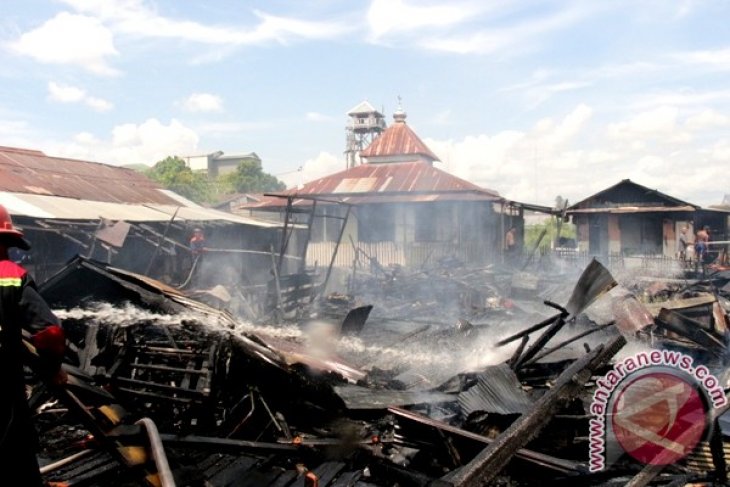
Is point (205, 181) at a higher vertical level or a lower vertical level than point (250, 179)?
lower

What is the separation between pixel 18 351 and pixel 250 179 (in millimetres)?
53843

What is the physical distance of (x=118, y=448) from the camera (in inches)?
146

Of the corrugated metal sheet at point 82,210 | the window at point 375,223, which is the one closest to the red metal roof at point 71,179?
the corrugated metal sheet at point 82,210

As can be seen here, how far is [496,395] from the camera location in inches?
206

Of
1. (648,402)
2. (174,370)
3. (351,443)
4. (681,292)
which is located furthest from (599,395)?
(681,292)

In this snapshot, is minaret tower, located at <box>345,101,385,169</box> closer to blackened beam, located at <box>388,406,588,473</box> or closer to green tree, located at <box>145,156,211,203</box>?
green tree, located at <box>145,156,211,203</box>

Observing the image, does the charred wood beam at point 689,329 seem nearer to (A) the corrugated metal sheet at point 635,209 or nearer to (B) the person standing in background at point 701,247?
(B) the person standing in background at point 701,247

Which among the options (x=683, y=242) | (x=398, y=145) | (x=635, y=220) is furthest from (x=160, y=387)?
(x=398, y=145)

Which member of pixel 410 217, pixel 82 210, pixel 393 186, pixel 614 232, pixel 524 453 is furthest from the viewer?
pixel 614 232

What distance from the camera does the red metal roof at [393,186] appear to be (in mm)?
21375

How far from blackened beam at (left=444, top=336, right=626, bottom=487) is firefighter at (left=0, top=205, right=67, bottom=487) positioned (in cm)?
250

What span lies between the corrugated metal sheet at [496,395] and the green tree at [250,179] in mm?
49459

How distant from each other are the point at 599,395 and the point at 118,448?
4.25 metres

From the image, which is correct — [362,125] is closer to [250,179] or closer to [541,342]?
[250,179]
